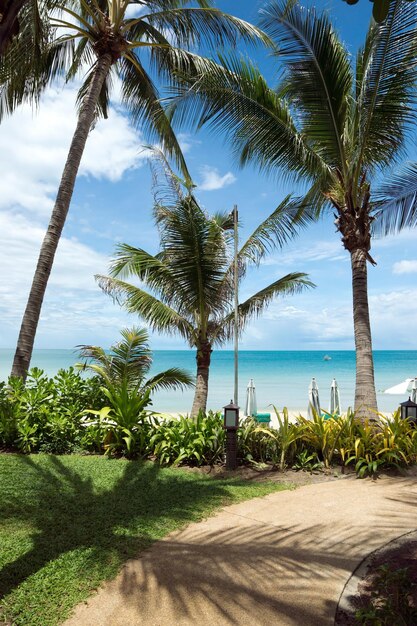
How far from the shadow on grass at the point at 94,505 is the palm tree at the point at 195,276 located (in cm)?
440

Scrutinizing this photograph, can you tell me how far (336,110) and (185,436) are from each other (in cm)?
610

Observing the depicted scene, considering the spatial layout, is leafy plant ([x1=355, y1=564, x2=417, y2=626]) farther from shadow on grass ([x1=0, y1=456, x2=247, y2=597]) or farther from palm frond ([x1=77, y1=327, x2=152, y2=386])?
palm frond ([x1=77, y1=327, x2=152, y2=386])

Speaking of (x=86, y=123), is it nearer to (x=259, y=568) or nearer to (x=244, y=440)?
(x=244, y=440)

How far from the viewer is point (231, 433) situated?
595cm

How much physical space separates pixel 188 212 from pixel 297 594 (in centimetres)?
829

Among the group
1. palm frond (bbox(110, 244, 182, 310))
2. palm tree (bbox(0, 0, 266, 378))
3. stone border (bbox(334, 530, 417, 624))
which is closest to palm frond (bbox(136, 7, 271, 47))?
palm tree (bbox(0, 0, 266, 378))

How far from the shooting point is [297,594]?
2.83m

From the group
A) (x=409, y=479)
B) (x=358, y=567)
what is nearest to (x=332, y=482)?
(x=409, y=479)

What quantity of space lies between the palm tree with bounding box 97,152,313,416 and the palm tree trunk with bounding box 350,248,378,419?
3071 mm

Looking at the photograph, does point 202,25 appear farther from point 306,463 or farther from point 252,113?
point 306,463

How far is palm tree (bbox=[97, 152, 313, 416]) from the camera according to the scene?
392 inches

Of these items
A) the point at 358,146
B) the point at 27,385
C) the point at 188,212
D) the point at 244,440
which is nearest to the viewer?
the point at 244,440

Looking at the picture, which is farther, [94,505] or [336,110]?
[336,110]

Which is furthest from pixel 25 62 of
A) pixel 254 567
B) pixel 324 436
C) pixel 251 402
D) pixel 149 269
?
pixel 251 402
